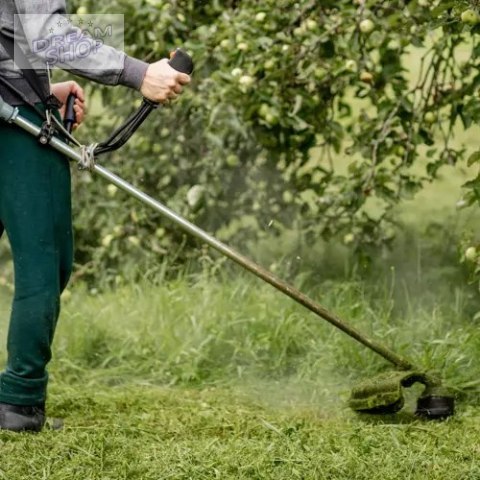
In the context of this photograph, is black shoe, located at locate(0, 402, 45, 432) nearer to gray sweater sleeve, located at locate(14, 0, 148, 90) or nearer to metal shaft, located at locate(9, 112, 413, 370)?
metal shaft, located at locate(9, 112, 413, 370)

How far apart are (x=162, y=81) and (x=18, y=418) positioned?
3.47 feet

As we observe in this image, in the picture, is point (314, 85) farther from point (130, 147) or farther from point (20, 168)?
point (20, 168)

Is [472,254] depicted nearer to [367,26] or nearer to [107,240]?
[367,26]

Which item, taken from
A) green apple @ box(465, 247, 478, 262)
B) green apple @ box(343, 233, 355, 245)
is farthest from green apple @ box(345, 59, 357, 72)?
green apple @ box(465, 247, 478, 262)

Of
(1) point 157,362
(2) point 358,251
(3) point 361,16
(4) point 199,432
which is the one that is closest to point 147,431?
(4) point 199,432

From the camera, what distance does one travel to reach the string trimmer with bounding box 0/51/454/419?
3.33 metres

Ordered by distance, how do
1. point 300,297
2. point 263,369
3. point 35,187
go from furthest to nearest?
point 263,369
point 300,297
point 35,187

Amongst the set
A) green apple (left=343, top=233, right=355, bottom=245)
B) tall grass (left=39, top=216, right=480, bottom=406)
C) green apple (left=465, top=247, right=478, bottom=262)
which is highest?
green apple (left=465, top=247, right=478, bottom=262)

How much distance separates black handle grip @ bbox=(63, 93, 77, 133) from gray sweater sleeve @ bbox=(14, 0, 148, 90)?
0.82ft

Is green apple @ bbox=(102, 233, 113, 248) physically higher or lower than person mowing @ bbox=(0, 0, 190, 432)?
lower

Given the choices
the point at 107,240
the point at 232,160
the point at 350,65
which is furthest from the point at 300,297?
the point at 107,240

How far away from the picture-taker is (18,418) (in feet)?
11.5

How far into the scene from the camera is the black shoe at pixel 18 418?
3.51 m

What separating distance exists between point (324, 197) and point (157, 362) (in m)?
0.96
